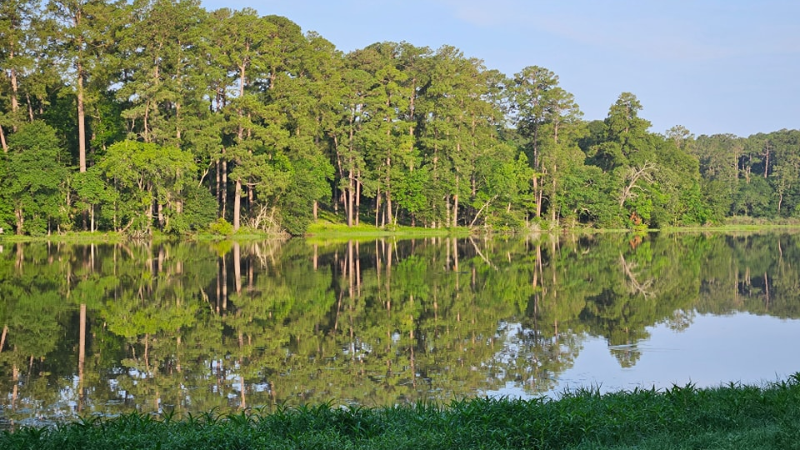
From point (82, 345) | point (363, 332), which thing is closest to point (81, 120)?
point (82, 345)

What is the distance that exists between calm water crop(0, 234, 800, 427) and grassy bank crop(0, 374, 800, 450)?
2.05 m

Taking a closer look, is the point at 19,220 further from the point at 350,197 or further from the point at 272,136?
the point at 350,197

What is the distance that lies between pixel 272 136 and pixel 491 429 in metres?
Answer: 42.3

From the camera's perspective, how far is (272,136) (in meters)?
46.7

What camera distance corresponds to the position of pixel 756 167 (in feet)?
354

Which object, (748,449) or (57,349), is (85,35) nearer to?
(57,349)

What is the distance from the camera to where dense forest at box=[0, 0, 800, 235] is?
137 feet

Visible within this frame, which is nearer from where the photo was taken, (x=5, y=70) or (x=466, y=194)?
(x=5, y=70)

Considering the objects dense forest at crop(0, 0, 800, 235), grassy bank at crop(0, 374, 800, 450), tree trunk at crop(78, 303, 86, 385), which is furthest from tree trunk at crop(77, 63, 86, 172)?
grassy bank at crop(0, 374, 800, 450)

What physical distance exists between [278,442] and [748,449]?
3.66 m

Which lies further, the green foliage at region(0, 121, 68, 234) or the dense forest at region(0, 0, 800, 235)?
the dense forest at region(0, 0, 800, 235)

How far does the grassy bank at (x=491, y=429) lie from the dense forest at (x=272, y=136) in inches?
1474

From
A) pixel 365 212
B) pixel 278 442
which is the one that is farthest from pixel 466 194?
pixel 278 442

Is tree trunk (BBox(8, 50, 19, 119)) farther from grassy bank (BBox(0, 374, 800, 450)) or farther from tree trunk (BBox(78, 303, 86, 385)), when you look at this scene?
grassy bank (BBox(0, 374, 800, 450))
